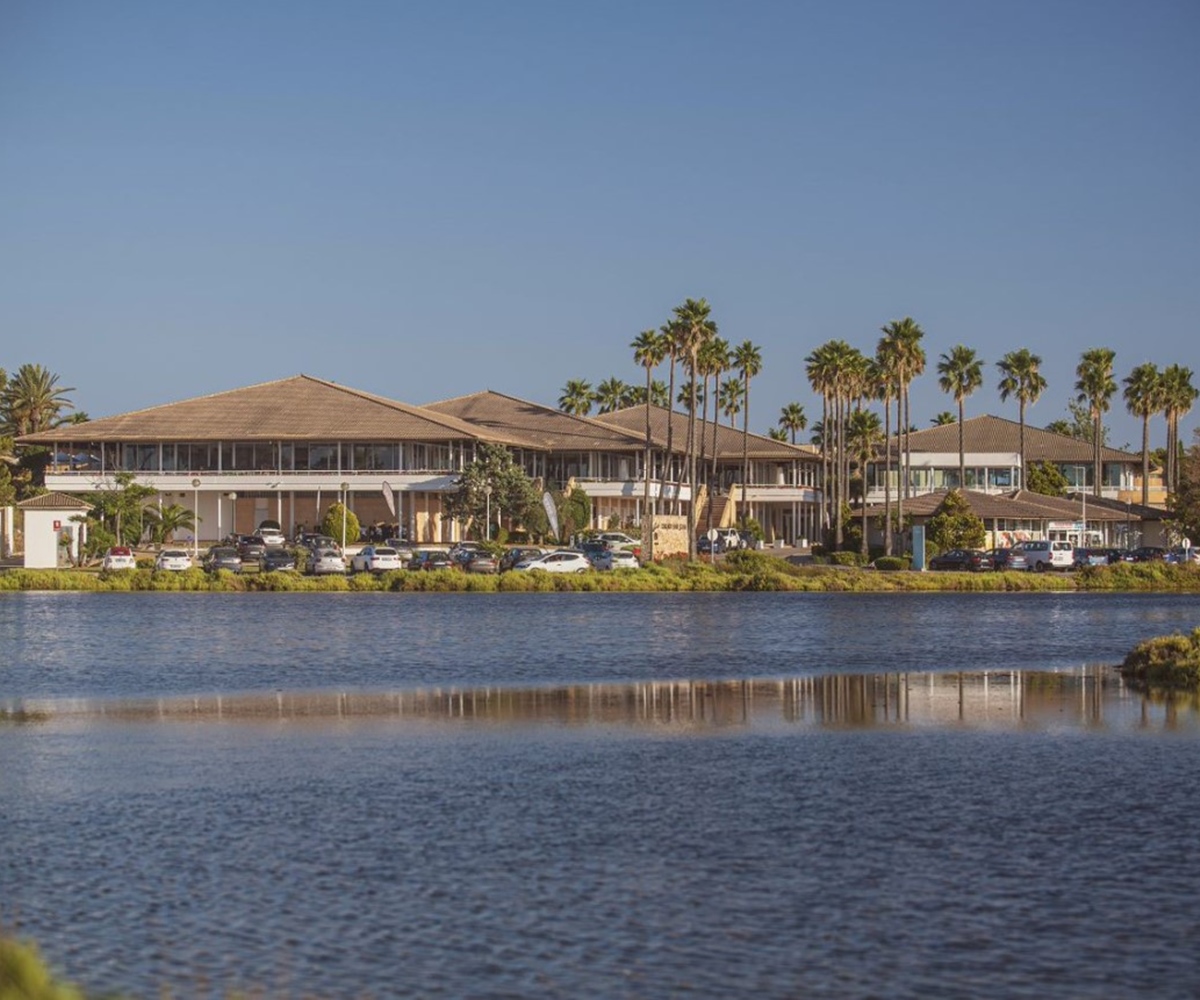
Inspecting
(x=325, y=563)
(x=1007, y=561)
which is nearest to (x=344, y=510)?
(x=325, y=563)

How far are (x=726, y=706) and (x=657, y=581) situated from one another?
147 ft

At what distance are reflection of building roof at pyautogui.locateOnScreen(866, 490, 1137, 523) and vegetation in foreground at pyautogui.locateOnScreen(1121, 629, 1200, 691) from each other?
60587 mm

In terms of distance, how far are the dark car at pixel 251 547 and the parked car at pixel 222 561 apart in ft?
5.62

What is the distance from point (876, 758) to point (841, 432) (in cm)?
9522

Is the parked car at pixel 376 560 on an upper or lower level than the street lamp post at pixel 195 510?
lower

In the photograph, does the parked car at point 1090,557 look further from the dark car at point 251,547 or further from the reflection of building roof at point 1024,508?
the dark car at point 251,547

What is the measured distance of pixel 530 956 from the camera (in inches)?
599

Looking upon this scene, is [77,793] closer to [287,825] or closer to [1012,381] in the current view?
[287,825]

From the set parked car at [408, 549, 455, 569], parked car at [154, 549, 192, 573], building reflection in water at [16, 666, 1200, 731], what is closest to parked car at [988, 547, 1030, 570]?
parked car at [408, 549, 455, 569]

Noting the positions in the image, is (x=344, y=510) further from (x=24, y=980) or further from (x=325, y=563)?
(x=24, y=980)

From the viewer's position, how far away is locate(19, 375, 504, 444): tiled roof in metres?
106

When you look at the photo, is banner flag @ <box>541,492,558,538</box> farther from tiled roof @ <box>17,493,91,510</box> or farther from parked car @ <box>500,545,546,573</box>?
tiled roof @ <box>17,493,91,510</box>

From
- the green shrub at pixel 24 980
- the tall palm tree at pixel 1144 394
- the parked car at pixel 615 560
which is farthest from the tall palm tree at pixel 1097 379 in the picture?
the green shrub at pixel 24 980

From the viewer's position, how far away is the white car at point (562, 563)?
268 ft
